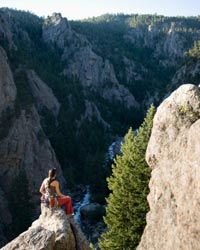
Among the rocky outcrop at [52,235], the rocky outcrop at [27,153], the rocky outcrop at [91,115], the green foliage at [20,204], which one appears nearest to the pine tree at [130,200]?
the rocky outcrop at [52,235]

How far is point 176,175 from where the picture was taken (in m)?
20.6

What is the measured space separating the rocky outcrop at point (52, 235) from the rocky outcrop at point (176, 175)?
3566mm

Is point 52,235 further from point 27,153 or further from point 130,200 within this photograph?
point 27,153

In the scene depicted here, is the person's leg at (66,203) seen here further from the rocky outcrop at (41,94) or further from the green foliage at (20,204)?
the rocky outcrop at (41,94)

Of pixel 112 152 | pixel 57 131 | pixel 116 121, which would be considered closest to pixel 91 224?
pixel 57 131

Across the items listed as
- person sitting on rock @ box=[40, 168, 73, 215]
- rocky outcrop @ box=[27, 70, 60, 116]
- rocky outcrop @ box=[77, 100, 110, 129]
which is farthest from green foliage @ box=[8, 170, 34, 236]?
rocky outcrop @ box=[77, 100, 110, 129]

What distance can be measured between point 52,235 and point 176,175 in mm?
5720

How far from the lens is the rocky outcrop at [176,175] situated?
1930 centimetres

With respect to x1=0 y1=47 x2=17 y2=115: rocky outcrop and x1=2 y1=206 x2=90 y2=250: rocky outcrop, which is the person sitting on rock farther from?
x1=0 y1=47 x2=17 y2=115: rocky outcrop

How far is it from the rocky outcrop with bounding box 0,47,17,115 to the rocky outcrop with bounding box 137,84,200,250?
7116 cm

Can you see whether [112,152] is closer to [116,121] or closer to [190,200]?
[116,121]

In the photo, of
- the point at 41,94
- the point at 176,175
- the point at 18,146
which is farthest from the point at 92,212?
the point at 176,175

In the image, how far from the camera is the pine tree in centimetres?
3631

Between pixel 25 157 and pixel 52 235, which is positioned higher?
pixel 52 235
